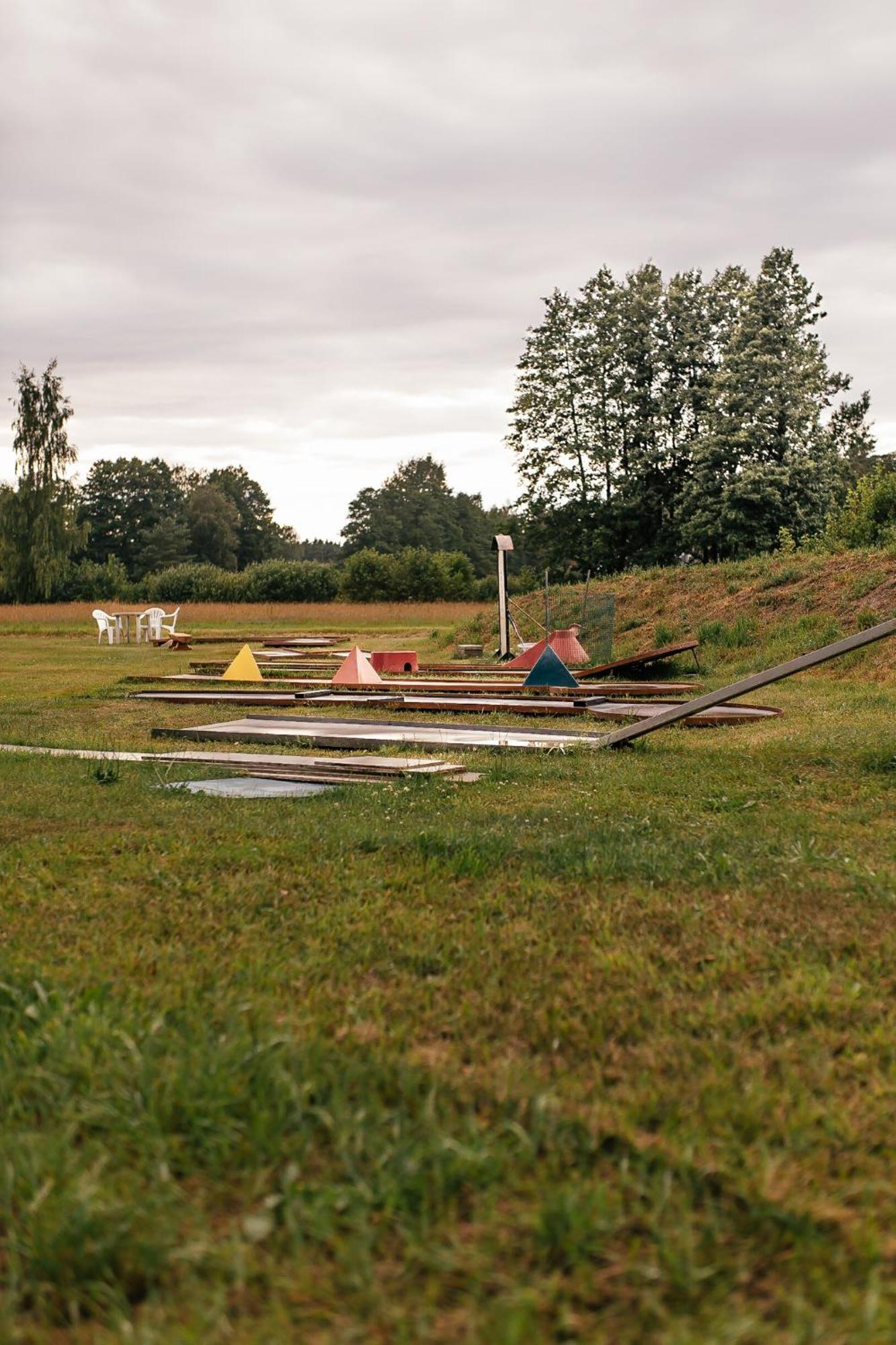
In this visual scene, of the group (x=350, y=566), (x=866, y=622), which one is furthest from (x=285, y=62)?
(x=350, y=566)

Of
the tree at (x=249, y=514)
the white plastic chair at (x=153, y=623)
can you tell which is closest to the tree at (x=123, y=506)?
the tree at (x=249, y=514)

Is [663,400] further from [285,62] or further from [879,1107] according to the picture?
[879,1107]

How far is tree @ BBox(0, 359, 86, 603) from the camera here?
5844cm

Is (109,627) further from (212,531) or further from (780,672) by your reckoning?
(212,531)

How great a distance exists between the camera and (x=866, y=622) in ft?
49.5

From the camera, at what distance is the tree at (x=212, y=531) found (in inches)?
3703

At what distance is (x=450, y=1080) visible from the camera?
236 centimetres

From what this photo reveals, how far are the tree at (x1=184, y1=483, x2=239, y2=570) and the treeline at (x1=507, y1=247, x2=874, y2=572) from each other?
5042 centimetres

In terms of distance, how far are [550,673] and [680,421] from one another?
3536 cm

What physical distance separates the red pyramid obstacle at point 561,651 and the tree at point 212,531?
77814 millimetres

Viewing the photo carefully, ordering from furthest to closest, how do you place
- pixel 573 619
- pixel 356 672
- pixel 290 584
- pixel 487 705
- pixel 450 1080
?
pixel 290 584 → pixel 573 619 → pixel 356 672 → pixel 487 705 → pixel 450 1080

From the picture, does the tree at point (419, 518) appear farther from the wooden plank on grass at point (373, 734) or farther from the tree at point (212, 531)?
the wooden plank on grass at point (373, 734)

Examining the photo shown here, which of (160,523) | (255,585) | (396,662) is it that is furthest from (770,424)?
(160,523)

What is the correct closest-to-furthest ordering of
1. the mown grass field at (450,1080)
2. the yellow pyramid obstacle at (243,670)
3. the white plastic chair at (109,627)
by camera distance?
the mown grass field at (450,1080) < the yellow pyramid obstacle at (243,670) < the white plastic chair at (109,627)
